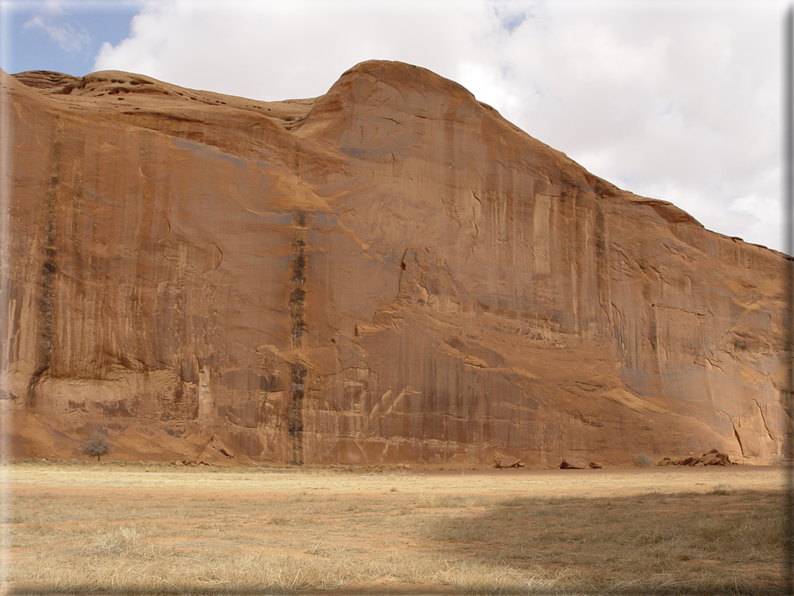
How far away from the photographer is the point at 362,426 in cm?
2942

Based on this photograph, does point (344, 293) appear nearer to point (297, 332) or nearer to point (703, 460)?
point (297, 332)

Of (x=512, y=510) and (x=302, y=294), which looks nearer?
(x=512, y=510)

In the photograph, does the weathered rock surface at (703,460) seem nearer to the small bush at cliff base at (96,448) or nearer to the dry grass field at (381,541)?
the dry grass field at (381,541)

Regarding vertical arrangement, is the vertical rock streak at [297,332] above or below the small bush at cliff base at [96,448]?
above

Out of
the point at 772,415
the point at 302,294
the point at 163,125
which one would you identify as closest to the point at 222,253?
the point at 302,294

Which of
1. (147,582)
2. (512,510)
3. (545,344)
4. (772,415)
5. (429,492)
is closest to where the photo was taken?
(147,582)

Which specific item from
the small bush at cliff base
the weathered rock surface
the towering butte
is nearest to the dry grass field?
the small bush at cliff base

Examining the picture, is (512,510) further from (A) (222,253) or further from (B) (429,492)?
(A) (222,253)

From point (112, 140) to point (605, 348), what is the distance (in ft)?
82.7

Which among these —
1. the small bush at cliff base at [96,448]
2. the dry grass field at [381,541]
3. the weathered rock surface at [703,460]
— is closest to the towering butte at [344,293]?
the small bush at cliff base at [96,448]

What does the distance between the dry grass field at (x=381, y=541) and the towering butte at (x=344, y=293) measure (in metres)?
9.98

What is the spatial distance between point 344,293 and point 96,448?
11.5 m

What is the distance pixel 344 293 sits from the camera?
30.5m

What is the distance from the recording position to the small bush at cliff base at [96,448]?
25.3m
